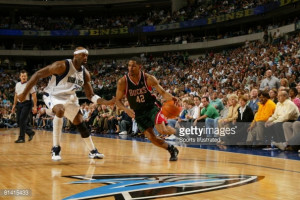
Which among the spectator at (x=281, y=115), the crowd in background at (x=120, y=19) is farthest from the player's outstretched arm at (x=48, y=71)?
the crowd in background at (x=120, y=19)

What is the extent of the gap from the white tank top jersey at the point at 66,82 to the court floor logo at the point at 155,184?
199cm

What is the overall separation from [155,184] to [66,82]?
278 cm

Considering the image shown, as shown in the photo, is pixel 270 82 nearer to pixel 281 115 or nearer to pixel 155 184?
pixel 281 115

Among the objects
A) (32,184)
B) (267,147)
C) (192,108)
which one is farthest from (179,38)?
(32,184)

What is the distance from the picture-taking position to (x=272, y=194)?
129 inches

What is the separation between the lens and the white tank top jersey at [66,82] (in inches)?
226

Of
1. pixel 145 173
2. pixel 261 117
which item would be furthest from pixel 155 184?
pixel 261 117

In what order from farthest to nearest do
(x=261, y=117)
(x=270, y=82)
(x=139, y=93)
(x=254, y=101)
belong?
(x=270, y=82) < (x=254, y=101) < (x=261, y=117) < (x=139, y=93)

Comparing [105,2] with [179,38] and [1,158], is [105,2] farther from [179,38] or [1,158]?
[1,158]

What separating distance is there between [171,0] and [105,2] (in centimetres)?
674

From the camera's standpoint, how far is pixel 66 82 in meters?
5.80

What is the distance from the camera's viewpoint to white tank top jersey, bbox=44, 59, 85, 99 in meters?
5.74

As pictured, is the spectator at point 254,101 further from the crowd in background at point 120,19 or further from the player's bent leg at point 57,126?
the crowd in background at point 120,19

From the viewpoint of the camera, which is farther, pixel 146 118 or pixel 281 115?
pixel 281 115
